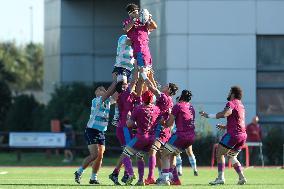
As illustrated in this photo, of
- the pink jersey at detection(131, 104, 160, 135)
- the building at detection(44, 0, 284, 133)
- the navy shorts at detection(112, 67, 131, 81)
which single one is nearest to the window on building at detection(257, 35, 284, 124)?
the building at detection(44, 0, 284, 133)

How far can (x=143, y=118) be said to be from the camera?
23641mm

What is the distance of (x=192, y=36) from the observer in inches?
1777

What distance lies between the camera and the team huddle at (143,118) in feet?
78.4

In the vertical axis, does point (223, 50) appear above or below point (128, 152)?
above

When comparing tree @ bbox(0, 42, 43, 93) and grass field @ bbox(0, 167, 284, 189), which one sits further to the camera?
tree @ bbox(0, 42, 43, 93)

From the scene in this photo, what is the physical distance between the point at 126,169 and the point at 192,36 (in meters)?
21.5

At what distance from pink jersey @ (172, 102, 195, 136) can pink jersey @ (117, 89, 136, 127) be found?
0.98 metres

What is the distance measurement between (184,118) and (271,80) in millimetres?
21670

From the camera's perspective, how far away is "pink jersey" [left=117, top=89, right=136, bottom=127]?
80.1 ft

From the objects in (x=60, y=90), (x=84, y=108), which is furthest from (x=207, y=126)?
(x=60, y=90)

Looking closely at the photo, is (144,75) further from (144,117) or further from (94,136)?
(94,136)

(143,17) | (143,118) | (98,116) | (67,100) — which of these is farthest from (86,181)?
(67,100)

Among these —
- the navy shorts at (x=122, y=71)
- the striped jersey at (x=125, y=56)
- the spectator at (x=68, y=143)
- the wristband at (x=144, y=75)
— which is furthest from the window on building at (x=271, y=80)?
the wristband at (x=144, y=75)

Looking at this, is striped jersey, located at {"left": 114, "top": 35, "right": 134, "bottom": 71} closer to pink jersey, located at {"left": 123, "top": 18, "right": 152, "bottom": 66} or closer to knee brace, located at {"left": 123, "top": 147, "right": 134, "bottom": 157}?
pink jersey, located at {"left": 123, "top": 18, "right": 152, "bottom": 66}
